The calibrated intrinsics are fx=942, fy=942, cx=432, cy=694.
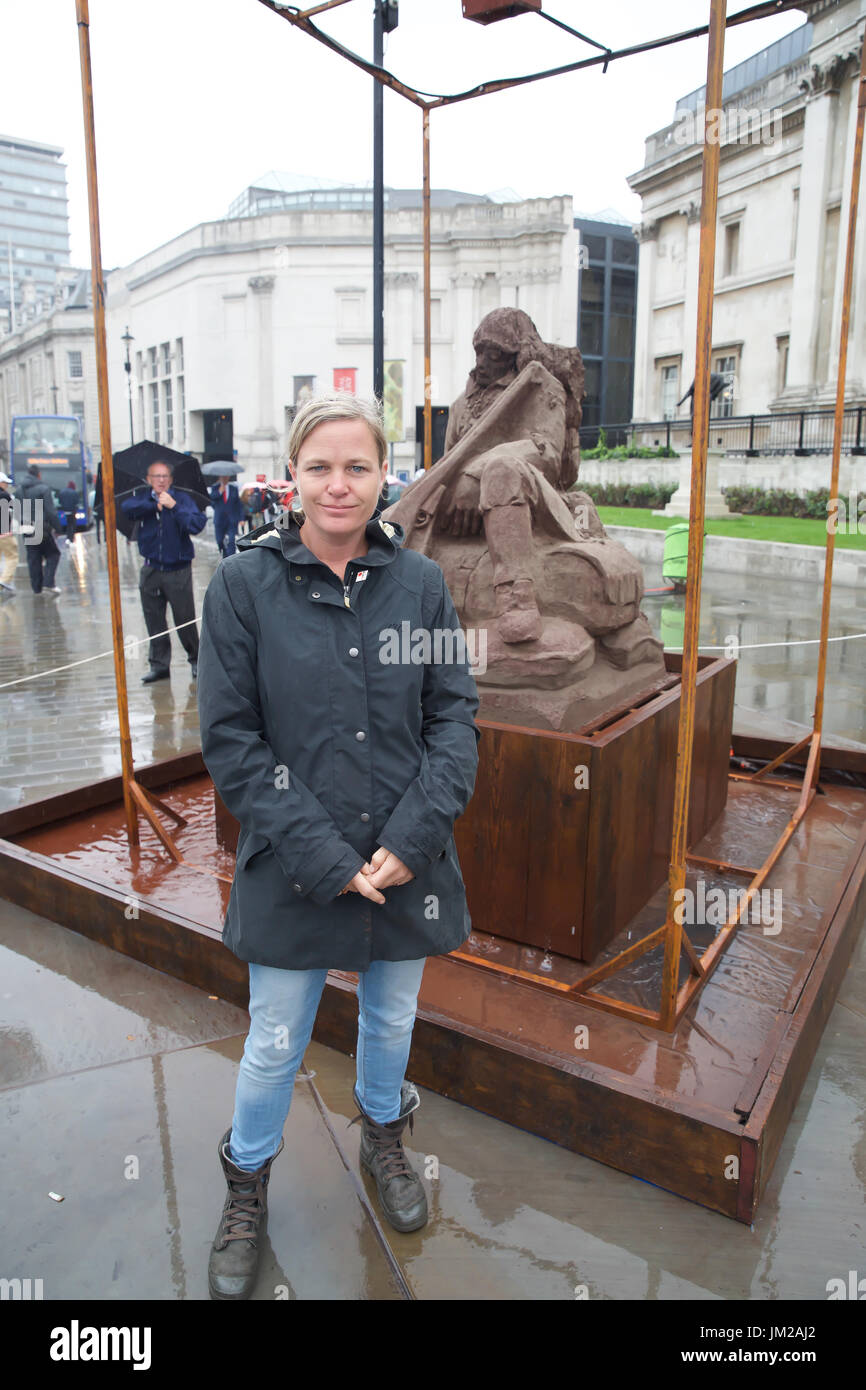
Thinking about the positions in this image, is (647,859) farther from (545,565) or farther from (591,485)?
(591,485)

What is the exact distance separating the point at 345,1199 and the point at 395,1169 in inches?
6.5

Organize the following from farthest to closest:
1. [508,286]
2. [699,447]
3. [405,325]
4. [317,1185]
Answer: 1. [405,325]
2. [508,286]
3. [317,1185]
4. [699,447]

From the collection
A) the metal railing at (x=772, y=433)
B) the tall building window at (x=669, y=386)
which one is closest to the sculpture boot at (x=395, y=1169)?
the metal railing at (x=772, y=433)

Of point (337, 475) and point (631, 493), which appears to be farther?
point (631, 493)

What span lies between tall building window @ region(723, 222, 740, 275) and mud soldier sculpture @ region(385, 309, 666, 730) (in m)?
27.4

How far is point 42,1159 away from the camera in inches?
100

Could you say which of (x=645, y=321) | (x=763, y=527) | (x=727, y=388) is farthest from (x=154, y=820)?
(x=645, y=321)

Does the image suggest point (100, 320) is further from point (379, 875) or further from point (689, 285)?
point (689, 285)

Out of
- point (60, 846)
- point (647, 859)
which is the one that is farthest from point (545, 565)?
point (60, 846)

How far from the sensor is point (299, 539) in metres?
2.11

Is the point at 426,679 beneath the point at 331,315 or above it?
Result: beneath
